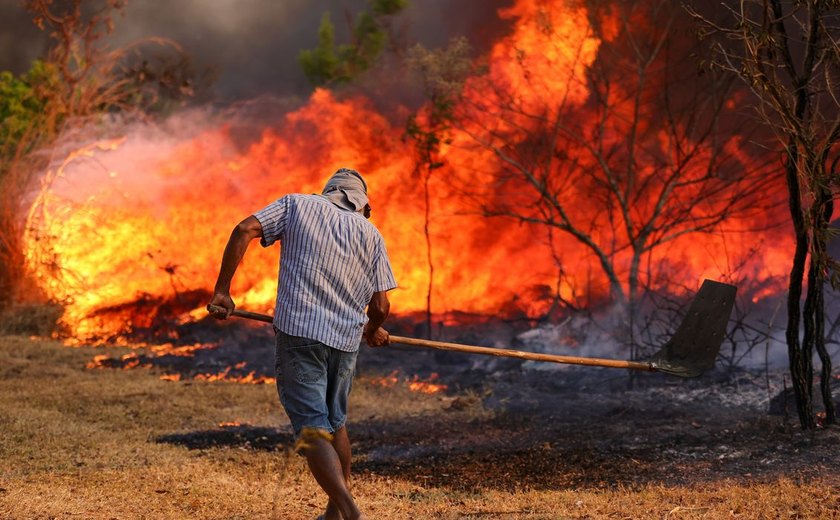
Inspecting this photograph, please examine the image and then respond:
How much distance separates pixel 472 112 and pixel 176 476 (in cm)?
782

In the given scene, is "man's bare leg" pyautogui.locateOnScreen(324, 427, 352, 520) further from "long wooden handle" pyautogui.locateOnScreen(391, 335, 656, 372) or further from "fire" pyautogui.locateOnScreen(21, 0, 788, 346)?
"fire" pyautogui.locateOnScreen(21, 0, 788, 346)

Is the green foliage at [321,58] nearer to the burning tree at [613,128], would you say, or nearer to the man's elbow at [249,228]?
the burning tree at [613,128]

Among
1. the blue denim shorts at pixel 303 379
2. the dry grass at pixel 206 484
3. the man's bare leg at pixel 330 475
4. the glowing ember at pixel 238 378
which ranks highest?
the blue denim shorts at pixel 303 379

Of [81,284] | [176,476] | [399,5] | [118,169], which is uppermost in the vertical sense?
[399,5]

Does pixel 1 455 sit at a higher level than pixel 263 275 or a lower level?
lower

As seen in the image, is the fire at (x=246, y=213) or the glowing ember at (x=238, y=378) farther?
the fire at (x=246, y=213)

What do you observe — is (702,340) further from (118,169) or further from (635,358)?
(118,169)

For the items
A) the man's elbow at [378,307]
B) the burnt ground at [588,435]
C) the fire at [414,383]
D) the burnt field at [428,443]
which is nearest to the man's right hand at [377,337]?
the man's elbow at [378,307]

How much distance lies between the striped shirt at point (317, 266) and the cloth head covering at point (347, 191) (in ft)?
0.35

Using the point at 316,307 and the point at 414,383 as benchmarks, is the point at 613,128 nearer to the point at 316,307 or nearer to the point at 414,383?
the point at 414,383

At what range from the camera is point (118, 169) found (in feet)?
47.8

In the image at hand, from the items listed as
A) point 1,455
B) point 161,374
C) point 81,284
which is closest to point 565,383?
point 161,374

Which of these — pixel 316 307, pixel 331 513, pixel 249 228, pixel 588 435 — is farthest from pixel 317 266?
pixel 588 435

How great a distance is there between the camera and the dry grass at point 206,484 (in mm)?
4891
